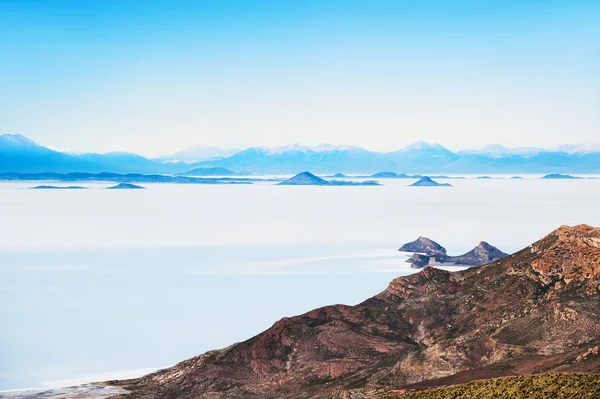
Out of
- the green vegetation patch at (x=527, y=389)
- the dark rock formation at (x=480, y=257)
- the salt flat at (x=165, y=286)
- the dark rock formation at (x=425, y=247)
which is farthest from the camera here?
the dark rock formation at (x=425, y=247)

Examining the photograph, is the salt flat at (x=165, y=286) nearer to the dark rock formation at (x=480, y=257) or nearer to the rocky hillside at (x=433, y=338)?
the dark rock formation at (x=480, y=257)

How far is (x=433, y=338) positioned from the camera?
65938mm

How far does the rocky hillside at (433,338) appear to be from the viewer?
57.8 meters

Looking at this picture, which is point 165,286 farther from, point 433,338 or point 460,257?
point 433,338

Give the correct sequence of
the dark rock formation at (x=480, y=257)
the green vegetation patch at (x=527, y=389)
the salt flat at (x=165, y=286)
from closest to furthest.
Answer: the green vegetation patch at (x=527, y=389)
the salt flat at (x=165, y=286)
the dark rock formation at (x=480, y=257)

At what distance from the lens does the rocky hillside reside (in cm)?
5775

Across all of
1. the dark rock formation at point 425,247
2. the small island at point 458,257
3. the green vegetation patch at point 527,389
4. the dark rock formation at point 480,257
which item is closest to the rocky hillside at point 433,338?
the green vegetation patch at point 527,389

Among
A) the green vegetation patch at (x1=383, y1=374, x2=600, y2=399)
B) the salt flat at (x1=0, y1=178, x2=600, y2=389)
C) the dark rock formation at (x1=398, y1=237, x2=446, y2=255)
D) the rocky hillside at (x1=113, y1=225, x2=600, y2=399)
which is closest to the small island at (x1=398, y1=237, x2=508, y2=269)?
the dark rock formation at (x1=398, y1=237, x2=446, y2=255)

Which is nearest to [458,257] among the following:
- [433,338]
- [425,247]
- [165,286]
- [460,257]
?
[460,257]

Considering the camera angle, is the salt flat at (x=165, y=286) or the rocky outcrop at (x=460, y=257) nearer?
the salt flat at (x=165, y=286)

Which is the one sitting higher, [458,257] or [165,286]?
[458,257]

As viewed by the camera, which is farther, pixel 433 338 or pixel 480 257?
pixel 480 257

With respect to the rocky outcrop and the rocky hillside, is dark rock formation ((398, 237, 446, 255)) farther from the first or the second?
the rocky hillside

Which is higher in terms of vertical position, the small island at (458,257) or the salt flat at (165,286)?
the small island at (458,257)
